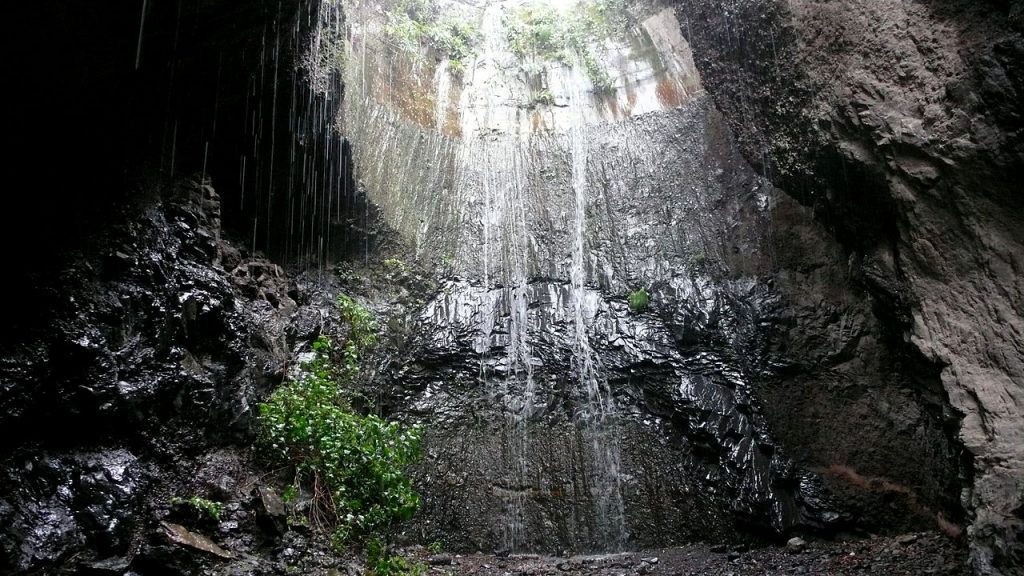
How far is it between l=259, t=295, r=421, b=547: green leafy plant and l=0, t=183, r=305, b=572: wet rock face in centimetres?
42

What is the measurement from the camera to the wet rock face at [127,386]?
4.56 meters

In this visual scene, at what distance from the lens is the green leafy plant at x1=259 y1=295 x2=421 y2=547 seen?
6.29 meters

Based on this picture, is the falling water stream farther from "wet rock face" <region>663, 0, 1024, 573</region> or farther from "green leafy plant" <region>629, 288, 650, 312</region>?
"wet rock face" <region>663, 0, 1024, 573</region>

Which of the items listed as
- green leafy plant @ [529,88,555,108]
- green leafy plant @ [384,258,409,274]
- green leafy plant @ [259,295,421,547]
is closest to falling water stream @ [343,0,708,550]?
green leafy plant @ [529,88,555,108]

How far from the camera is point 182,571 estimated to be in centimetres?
475

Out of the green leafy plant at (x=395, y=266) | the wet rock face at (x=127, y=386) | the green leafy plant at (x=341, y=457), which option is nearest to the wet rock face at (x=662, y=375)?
the green leafy plant at (x=395, y=266)

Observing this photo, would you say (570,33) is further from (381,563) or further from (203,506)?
(203,506)

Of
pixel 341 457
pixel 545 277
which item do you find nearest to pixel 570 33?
pixel 545 277

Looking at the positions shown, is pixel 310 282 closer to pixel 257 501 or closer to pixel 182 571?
pixel 257 501

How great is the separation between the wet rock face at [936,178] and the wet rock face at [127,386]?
275 inches

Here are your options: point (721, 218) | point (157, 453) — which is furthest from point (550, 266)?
point (157, 453)

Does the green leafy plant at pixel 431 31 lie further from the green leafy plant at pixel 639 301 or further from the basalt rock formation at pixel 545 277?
the green leafy plant at pixel 639 301

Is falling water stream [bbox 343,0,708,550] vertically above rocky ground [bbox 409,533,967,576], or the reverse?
falling water stream [bbox 343,0,708,550]

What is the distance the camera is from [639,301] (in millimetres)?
10398
